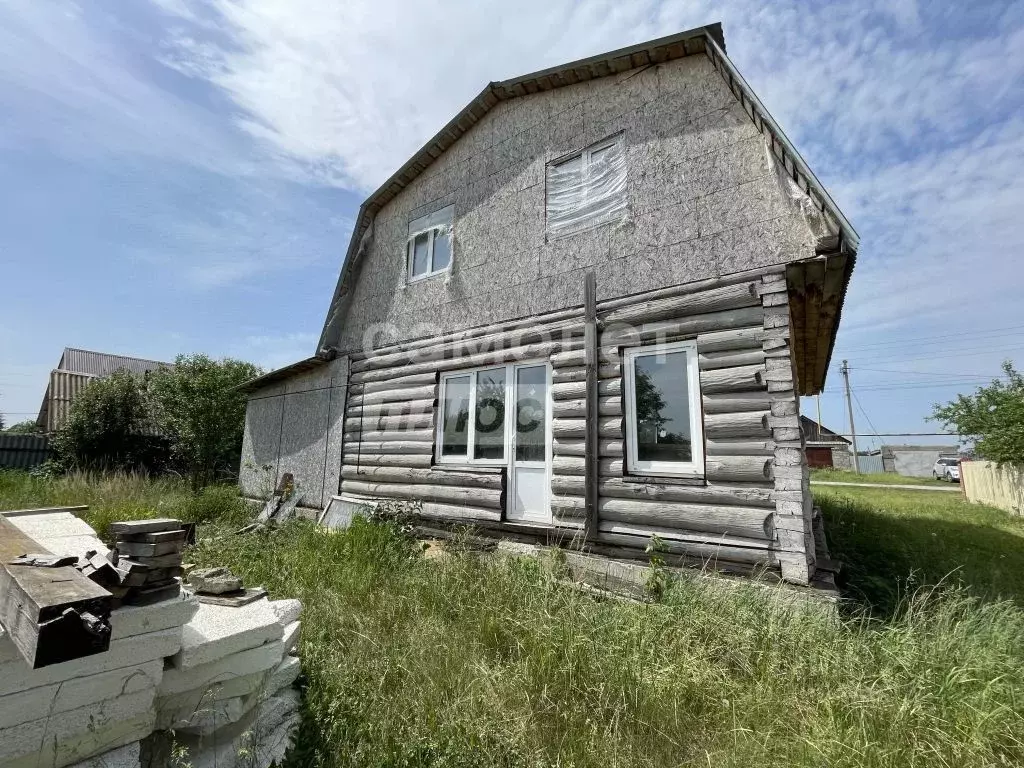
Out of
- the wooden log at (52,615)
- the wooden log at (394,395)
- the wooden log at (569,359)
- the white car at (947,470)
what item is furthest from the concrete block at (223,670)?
the white car at (947,470)

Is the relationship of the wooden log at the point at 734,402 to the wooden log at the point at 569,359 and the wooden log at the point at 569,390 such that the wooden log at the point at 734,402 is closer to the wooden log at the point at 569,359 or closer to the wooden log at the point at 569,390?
the wooden log at the point at 569,390

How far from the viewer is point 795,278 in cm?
506

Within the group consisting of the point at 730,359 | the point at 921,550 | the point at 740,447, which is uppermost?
the point at 730,359

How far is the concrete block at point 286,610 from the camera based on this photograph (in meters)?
3.43

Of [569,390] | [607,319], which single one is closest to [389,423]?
[569,390]

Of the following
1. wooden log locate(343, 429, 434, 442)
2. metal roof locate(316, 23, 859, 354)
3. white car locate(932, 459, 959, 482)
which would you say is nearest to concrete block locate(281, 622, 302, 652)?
wooden log locate(343, 429, 434, 442)

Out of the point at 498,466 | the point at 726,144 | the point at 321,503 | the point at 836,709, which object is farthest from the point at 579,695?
the point at 321,503

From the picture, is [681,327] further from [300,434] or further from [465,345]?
[300,434]

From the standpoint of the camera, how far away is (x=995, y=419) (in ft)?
47.1

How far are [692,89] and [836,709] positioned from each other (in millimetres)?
6272

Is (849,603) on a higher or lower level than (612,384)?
lower

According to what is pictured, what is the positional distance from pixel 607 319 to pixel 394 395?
423cm

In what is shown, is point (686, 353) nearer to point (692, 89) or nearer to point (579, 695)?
point (692, 89)

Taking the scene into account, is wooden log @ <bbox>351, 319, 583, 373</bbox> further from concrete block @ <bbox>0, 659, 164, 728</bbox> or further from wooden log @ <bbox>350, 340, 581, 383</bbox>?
concrete block @ <bbox>0, 659, 164, 728</bbox>
